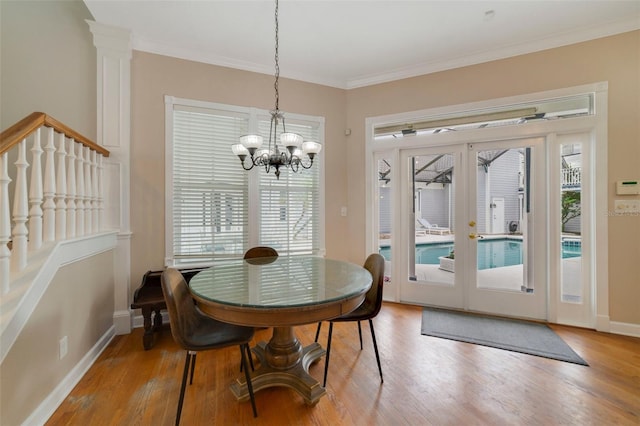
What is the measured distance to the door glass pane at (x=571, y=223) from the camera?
9.18 ft

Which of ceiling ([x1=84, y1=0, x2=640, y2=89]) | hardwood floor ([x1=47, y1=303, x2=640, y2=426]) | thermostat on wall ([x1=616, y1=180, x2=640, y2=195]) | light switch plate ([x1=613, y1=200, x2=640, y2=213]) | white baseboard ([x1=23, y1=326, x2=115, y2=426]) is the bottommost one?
hardwood floor ([x1=47, y1=303, x2=640, y2=426])

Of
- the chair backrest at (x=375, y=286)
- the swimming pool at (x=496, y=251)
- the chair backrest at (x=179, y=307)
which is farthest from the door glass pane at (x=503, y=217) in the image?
the chair backrest at (x=179, y=307)

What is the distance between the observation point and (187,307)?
1.70m

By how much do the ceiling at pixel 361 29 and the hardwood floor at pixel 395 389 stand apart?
10.2ft

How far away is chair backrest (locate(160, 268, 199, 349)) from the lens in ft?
4.81

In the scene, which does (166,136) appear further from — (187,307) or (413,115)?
(413,115)

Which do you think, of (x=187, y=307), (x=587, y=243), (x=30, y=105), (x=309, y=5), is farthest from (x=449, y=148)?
(x=30, y=105)

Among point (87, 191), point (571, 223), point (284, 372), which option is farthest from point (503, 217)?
point (87, 191)

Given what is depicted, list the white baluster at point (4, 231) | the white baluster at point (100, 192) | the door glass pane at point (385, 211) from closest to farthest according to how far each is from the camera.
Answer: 1. the white baluster at point (4, 231)
2. the white baluster at point (100, 192)
3. the door glass pane at point (385, 211)

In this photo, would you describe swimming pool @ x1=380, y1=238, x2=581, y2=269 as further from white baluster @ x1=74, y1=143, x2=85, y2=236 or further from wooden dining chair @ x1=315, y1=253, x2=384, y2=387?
white baluster @ x1=74, y1=143, x2=85, y2=236

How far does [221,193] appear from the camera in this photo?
10.2 ft

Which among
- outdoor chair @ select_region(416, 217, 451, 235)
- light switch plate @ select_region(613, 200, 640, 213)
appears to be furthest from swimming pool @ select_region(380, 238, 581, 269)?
light switch plate @ select_region(613, 200, 640, 213)

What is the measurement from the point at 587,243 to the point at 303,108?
3.61m

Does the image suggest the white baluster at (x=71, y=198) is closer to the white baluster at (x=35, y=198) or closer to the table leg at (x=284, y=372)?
the white baluster at (x=35, y=198)
